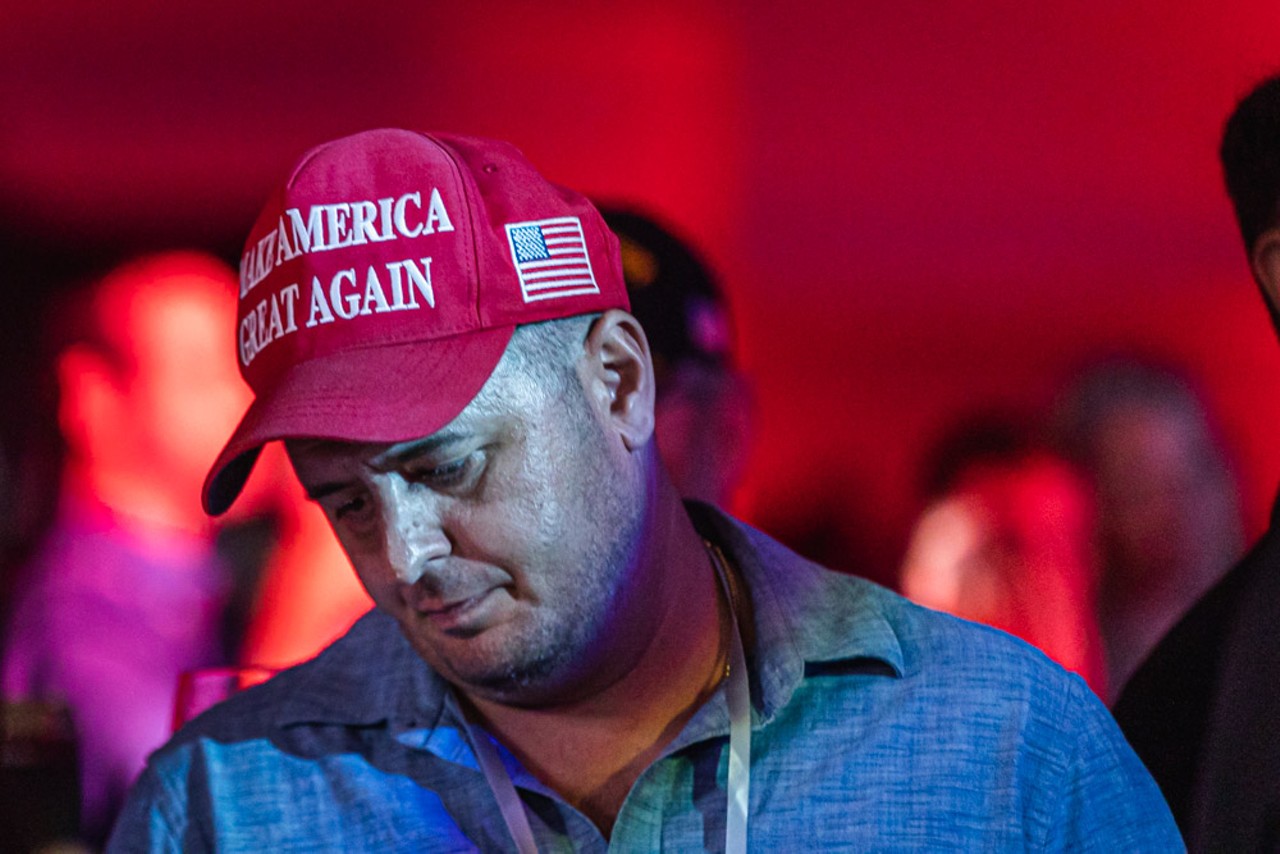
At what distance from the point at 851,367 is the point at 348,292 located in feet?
9.30

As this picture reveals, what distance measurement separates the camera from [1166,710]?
164cm

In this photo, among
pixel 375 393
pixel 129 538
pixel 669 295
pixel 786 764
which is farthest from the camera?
pixel 129 538

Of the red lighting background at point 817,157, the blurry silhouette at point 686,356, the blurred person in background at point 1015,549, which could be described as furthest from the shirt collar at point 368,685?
the red lighting background at point 817,157

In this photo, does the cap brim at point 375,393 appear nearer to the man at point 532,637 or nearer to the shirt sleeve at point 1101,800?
the man at point 532,637

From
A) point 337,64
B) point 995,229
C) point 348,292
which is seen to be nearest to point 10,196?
point 337,64

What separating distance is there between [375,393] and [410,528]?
0.13 meters

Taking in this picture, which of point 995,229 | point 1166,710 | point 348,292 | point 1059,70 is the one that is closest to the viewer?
point 348,292

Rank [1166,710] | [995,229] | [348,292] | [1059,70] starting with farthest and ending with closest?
[995,229] < [1059,70] < [1166,710] < [348,292]

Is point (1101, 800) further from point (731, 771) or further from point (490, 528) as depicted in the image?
point (490, 528)

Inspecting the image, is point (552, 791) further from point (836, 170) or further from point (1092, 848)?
point (836, 170)

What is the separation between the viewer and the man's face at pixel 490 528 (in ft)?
4.45

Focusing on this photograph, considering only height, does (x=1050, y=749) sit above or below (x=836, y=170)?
below

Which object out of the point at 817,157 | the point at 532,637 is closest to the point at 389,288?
the point at 532,637

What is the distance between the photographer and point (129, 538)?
2.95m
